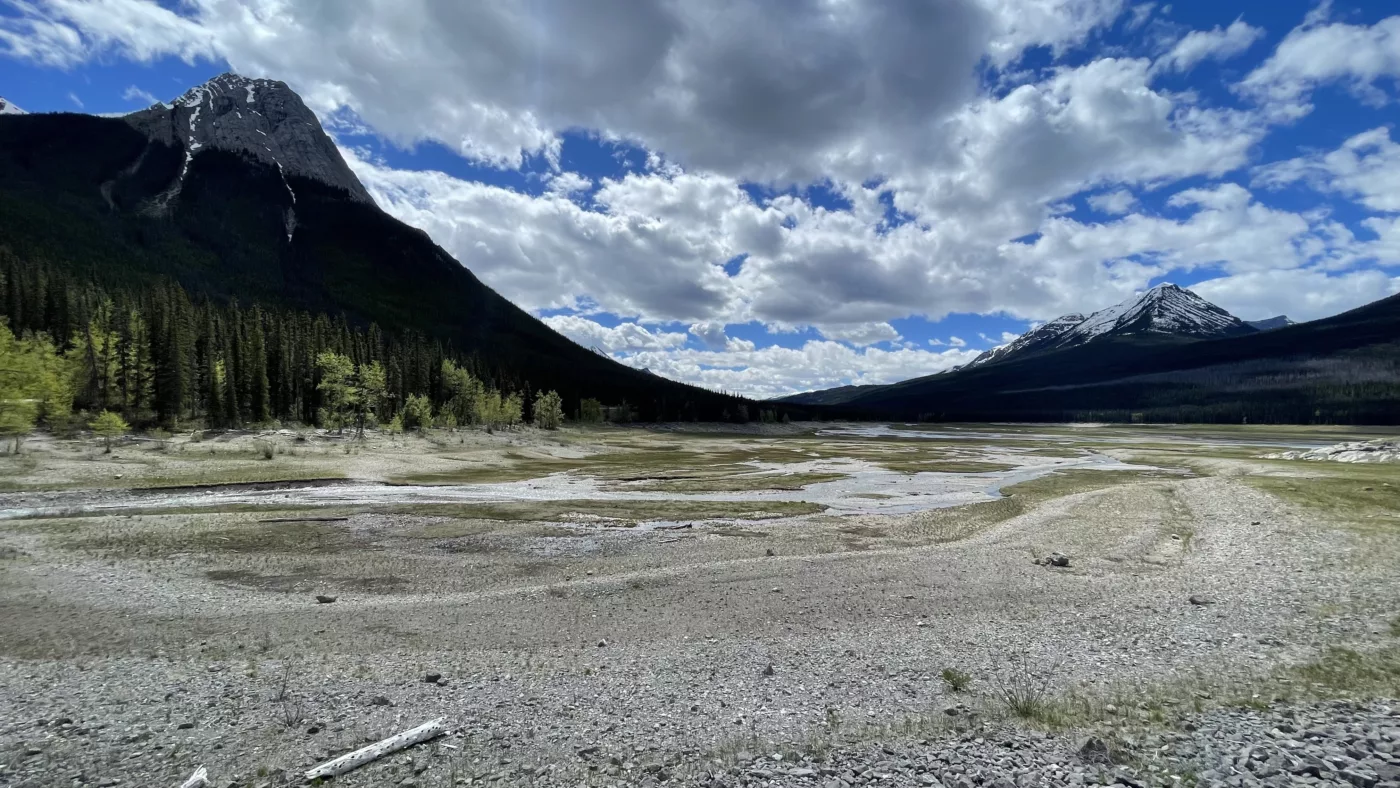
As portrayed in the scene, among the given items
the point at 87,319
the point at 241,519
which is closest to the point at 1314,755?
the point at 241,519

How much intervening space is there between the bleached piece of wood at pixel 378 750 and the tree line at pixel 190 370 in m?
63.9

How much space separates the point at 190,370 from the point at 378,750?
302 ft

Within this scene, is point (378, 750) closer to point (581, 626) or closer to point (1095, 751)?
point (581, 626)

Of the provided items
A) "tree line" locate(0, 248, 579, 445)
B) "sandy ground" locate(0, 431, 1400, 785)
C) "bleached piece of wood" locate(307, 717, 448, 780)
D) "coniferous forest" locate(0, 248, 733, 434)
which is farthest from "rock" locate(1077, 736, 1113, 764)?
"coniferous forest" locate(0, 248, 733, 434)

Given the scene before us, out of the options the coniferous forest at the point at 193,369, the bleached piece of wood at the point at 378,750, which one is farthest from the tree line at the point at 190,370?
the bleached piece of wood at the point at 378,750

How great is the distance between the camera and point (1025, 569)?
77.0 ft

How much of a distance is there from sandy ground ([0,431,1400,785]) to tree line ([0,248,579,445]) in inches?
1583

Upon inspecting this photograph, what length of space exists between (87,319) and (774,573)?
108 m

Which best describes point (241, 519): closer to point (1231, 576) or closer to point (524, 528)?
point (524, 528)

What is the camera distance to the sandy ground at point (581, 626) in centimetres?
1061

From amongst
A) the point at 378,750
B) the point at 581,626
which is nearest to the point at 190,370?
the point at 581,626

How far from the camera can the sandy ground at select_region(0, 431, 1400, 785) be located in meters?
10.6

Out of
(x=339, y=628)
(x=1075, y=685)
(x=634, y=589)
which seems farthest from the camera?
(x=634, y=589)

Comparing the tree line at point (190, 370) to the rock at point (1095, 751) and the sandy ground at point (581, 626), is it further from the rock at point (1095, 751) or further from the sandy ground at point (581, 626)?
A: the rock at point (1095, 751)
